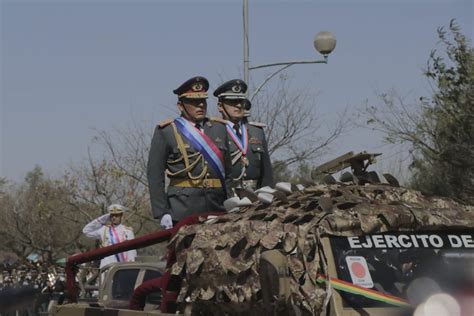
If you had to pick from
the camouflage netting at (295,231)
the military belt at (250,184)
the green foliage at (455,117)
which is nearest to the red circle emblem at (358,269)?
the camouflage netting at (295,231)

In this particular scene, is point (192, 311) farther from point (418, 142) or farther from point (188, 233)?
point (418, 142)

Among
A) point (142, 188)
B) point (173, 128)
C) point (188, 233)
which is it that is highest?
point (173, 128)

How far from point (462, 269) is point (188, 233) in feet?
5.45

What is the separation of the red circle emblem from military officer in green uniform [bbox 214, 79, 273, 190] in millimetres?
3812

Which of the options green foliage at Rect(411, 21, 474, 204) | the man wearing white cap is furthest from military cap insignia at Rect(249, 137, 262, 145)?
green foliage at Rect(411, 21, 474, 204)

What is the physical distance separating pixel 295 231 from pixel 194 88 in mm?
3172

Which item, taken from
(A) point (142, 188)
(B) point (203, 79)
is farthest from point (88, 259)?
(A) point (142, 188)

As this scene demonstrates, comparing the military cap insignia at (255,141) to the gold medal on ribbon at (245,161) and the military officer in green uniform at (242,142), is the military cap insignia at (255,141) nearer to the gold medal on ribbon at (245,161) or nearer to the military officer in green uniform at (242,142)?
the military officer in green uniform at (242,142)

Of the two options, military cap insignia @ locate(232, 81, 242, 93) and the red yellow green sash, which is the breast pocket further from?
the red yellow green sash

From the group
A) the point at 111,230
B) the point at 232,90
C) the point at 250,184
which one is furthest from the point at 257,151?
the point at 111,230

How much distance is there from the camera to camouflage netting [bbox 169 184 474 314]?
5.96 metres

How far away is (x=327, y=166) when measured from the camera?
7703 millimetres

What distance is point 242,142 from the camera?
9.99 meters

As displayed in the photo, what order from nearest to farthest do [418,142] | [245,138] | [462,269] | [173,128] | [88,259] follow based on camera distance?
[462,269] → [88,259] → [173,128] → [245,138] → [418,142]
